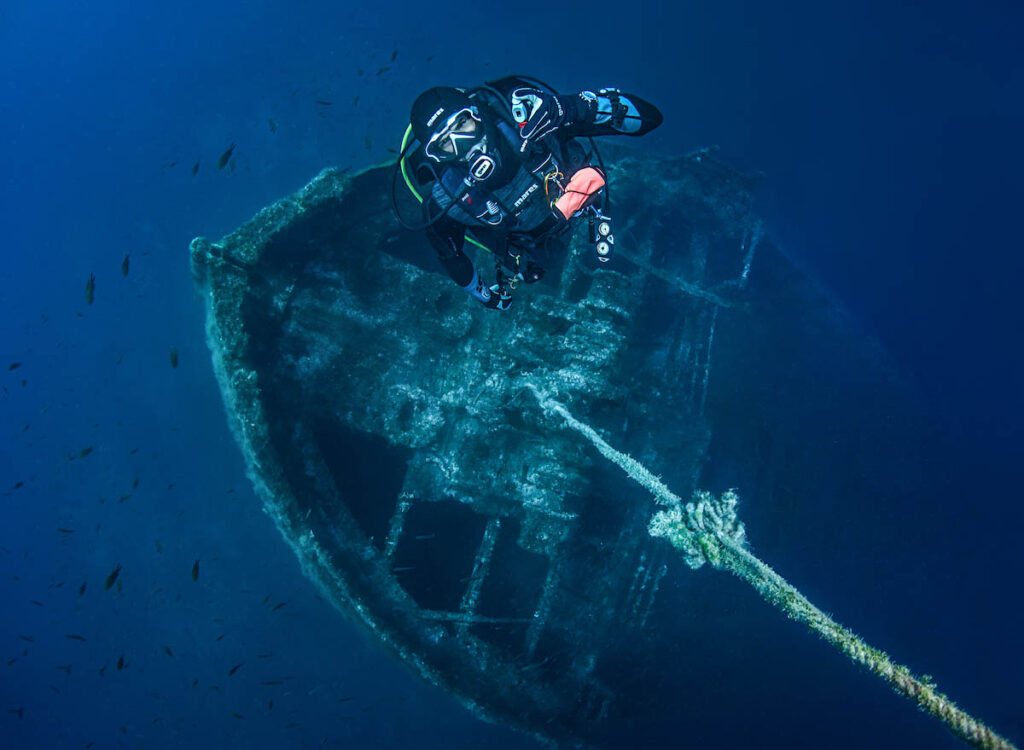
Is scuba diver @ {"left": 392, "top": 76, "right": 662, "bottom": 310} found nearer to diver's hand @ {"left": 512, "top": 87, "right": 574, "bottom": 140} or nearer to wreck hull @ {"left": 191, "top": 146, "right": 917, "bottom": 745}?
diver's hand @ {"left": 512, "top": 87, "right": 574, "bottom": 140}

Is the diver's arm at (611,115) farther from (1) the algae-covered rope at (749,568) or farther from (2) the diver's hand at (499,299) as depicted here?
(1) the algae-covered rope at (749,568)

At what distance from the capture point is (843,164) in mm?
8445

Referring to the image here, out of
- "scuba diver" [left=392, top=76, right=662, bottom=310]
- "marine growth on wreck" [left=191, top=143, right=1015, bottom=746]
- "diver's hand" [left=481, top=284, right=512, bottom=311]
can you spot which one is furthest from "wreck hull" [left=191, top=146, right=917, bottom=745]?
"scuba diver" [left=392, top=76, right=662, bottom=310]

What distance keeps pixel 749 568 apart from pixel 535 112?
12.1 ft

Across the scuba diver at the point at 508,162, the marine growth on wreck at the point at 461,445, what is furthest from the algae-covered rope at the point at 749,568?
the scuba diver at the point at 508,162

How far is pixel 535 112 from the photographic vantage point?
3.16m

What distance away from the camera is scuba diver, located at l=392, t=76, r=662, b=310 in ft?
9.50

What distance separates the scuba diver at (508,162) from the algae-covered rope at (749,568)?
6.32 ft

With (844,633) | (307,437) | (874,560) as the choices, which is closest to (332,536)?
(307,437)

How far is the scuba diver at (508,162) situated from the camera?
114 inches

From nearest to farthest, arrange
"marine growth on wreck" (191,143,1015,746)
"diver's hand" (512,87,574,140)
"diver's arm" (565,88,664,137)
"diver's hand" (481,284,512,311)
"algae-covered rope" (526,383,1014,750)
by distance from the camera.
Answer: "algae-covered rope" (526,383,1014,750) → "diver's hand" (512,87,574,140) → "diver's arm" (565,88,664,137) → "diver's hand" (481,284,512,311) → "marine growth on wreck" (191,143,1015,746)

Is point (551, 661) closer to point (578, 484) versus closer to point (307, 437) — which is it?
point (578, 484)

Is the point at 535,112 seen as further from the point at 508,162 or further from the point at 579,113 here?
the point at 579,113

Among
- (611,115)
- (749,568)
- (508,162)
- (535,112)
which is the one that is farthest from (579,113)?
(749,568)
